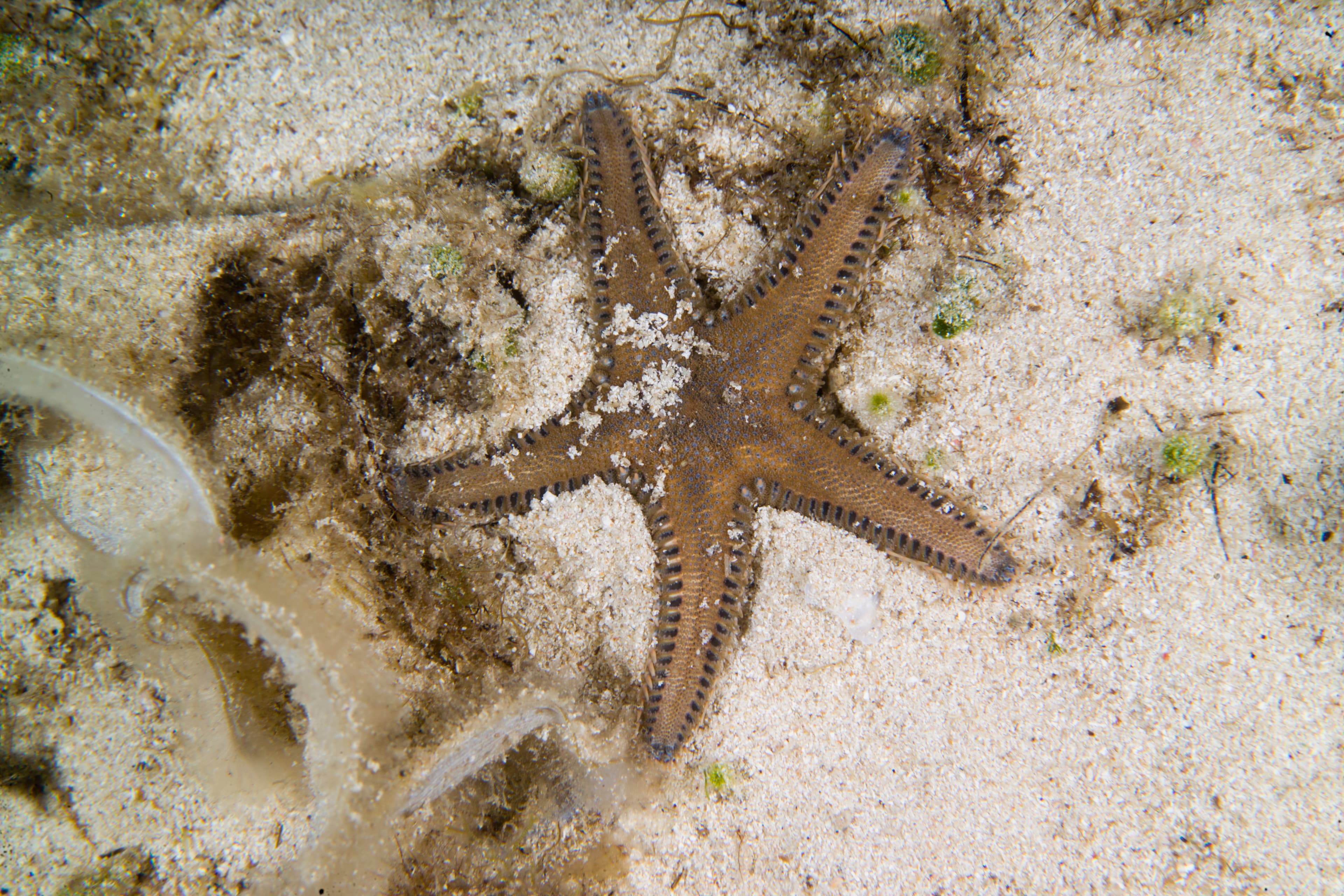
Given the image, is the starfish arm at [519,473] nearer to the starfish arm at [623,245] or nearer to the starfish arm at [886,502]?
the starfish arm at [623,245]

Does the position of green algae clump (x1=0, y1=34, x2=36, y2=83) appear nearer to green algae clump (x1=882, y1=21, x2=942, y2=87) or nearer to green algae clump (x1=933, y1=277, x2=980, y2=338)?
green algae clump (x1=882, y1=21, x2=942, y2=87)

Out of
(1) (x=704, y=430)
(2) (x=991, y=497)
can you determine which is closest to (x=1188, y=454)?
(2) (x=991, y=497)

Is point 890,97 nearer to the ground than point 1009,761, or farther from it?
farther from it

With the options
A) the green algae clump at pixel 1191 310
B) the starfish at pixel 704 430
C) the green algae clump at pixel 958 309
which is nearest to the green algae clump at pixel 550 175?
the starfish at pixel 704 430

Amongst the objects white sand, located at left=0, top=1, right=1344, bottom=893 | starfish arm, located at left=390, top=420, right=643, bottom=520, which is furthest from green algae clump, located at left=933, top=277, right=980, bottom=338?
starfish arm, located at left=390, top=420, right=643, bottom=520

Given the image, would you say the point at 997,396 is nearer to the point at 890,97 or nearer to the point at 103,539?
the point at 890,97

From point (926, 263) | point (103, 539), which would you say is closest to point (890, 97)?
point (926, 263)

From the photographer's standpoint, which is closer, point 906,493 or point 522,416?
point 906,493
